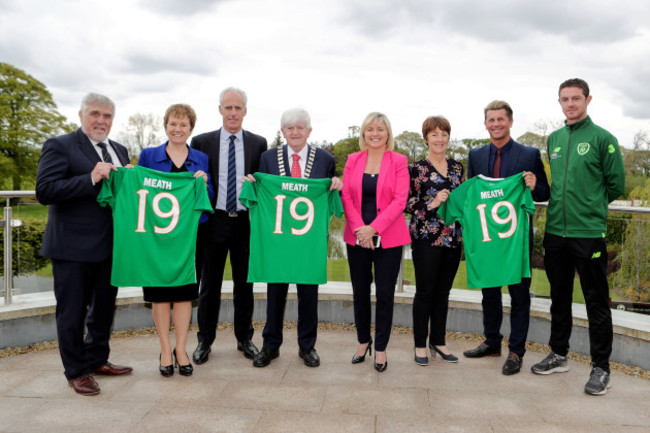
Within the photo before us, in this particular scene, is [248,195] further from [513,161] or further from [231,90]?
[513,161]

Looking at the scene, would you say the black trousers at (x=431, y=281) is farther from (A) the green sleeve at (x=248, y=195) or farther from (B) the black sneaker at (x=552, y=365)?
(A) the green sleeve at (x=248, y=195)

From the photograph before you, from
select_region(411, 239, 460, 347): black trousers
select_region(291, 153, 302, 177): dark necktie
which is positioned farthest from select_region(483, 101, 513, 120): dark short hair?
select_region(291, 153, 302, 177): dark necktie

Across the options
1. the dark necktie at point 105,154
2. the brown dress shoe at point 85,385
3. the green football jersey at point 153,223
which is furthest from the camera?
the dark necktie at point 105,154

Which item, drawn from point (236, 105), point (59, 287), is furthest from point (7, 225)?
point (236, 105)

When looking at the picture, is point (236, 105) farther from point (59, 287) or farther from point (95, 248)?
point (59, 287)

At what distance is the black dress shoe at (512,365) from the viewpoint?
413 centimetres

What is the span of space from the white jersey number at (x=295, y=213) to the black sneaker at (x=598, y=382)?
99.8 inches

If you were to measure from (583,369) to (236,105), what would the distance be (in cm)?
388

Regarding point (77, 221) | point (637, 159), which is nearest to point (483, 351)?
point (77, 221)

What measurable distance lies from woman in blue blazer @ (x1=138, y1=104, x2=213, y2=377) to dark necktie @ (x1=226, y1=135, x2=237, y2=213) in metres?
0.19

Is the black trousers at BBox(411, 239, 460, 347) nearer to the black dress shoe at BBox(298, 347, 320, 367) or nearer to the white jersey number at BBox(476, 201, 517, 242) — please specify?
the white jersey number at BBox(476, 201, 517, 242)

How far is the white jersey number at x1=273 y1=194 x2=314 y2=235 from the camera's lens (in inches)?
160

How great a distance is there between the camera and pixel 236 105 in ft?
13.8

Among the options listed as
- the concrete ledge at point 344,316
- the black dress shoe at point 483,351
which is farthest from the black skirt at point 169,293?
the black dress shoe at point 483,351
